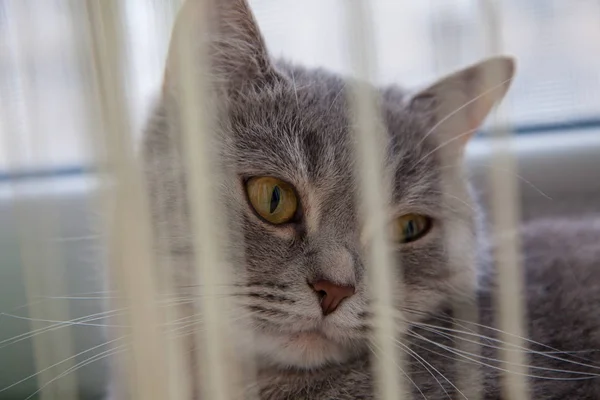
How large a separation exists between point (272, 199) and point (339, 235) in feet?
0.28

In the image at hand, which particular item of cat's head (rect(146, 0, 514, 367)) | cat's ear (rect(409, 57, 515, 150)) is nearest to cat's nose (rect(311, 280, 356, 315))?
cat's head (rect(146, 0, 514, 367))

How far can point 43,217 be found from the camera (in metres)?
0.58

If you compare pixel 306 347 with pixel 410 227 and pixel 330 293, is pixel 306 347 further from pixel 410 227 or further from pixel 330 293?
pixel 410 227

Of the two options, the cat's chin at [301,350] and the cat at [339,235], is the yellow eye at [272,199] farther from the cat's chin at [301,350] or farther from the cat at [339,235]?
the cat's chin at [301,350]

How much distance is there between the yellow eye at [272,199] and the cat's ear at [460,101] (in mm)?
197

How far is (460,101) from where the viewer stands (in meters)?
0.73

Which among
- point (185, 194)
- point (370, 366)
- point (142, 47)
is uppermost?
point (142, 47)

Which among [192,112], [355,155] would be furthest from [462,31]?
[192,112]

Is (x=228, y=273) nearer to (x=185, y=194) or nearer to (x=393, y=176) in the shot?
(x=185, y=194)

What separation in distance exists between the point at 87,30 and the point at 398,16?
0.37 m

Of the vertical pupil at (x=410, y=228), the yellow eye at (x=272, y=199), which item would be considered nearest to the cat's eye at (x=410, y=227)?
the vertical pupil at (x=410, y=228)

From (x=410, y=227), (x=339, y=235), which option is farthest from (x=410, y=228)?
(x=339, y=235)

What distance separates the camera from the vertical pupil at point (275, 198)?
2.15 feet

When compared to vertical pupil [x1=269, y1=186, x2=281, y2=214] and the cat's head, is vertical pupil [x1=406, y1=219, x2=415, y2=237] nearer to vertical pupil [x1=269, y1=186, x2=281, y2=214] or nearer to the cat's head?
the cat's head
